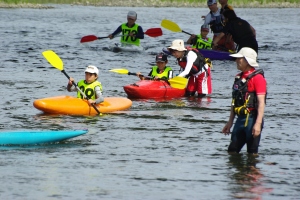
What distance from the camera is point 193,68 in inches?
562

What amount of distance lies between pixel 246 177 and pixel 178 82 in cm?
582

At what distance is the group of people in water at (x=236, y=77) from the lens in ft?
27.6

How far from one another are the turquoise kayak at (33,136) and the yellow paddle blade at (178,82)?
4.54 metres

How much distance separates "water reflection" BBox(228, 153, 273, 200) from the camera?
7.96 metres

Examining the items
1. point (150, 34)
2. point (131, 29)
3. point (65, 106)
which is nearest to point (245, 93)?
point (65, 106)

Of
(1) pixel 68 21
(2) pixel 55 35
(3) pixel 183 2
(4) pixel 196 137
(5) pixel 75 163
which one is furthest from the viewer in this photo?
(3) pixel 183 2

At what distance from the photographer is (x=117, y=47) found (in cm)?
2358

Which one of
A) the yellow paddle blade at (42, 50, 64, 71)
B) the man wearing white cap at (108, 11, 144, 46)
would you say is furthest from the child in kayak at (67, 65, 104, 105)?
the man wearing white cap at (108, 11, 144, 46)

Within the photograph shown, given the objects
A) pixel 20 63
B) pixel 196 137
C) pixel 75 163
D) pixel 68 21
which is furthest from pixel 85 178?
pixel 68 21

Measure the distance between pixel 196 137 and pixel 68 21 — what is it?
Result: 101ft

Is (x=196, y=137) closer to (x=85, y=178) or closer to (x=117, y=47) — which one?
(x=85, y=178)

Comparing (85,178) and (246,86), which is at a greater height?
(246,86)

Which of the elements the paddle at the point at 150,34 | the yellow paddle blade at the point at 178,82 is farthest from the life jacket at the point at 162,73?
the paddle at the point at 150,34

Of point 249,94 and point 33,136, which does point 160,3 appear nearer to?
point 33,136
